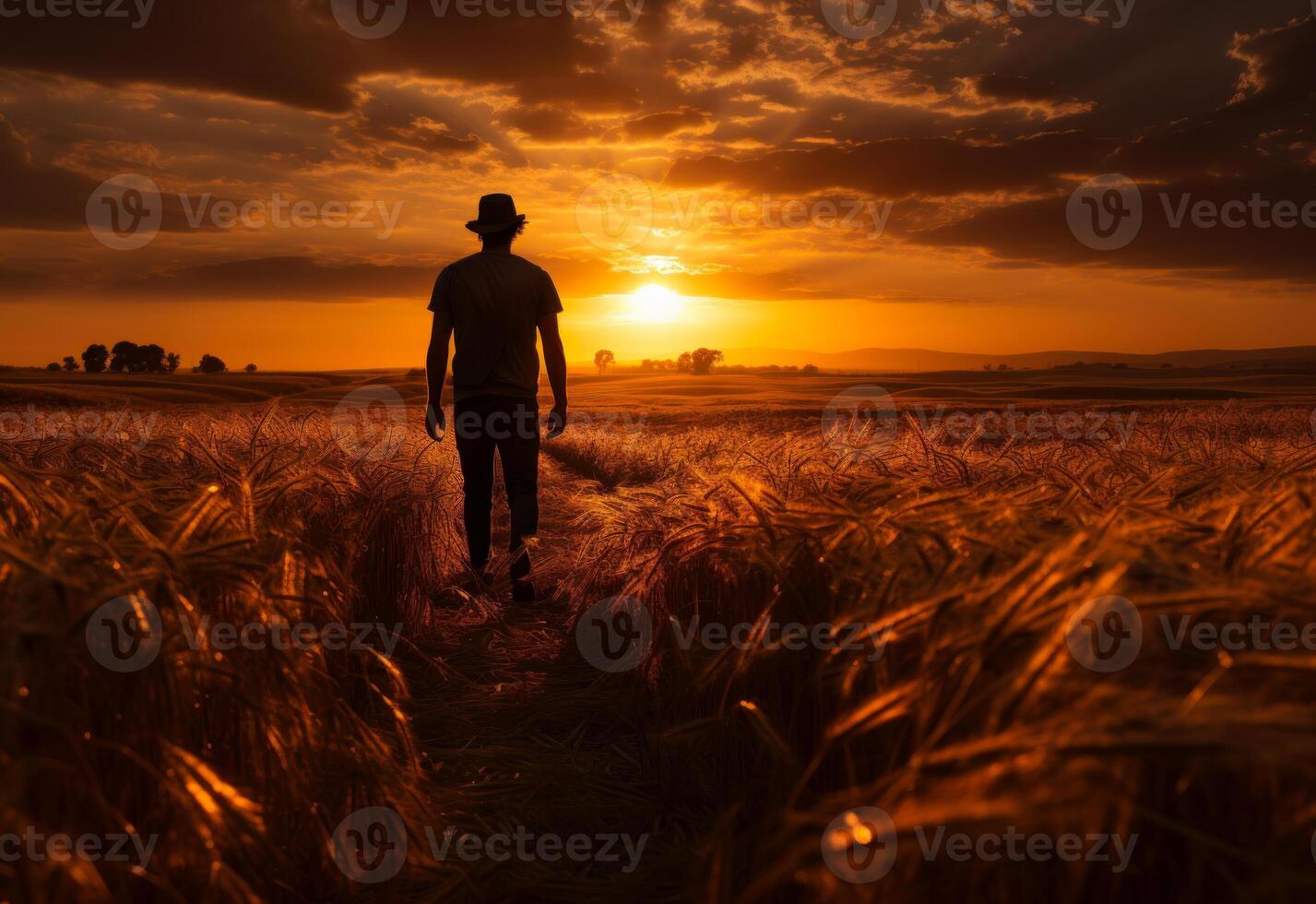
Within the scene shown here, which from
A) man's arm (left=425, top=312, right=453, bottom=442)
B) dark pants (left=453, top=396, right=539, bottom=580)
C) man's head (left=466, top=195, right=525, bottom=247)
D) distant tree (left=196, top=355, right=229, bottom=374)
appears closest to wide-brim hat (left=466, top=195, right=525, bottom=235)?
man's head (left=466, top=195, right=525, bottom=247)

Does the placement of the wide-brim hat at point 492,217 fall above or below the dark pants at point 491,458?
above

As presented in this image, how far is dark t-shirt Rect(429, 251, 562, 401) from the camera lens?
4.83 metres

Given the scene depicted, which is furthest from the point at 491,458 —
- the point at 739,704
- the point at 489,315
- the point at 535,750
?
the point at 739,704

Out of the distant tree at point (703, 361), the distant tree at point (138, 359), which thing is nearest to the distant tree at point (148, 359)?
the distant tree at point (138, 359)

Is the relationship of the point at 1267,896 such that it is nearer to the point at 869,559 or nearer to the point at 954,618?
the point at 954,618

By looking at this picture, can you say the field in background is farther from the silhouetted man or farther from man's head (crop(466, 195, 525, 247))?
man's head (crop(466, 195, 525, 247))

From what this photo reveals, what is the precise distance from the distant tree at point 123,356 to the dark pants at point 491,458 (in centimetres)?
8031

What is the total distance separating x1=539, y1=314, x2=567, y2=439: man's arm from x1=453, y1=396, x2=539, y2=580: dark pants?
20 cm

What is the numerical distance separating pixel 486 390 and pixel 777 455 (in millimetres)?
1942

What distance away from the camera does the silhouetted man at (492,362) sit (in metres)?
4.83

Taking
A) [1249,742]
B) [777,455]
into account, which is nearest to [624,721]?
[777,455]

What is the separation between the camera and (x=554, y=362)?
16.8 ft

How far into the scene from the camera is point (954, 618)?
4.37ft

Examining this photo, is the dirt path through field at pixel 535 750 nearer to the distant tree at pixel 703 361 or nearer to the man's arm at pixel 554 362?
the man's arm at pixel 554 362
